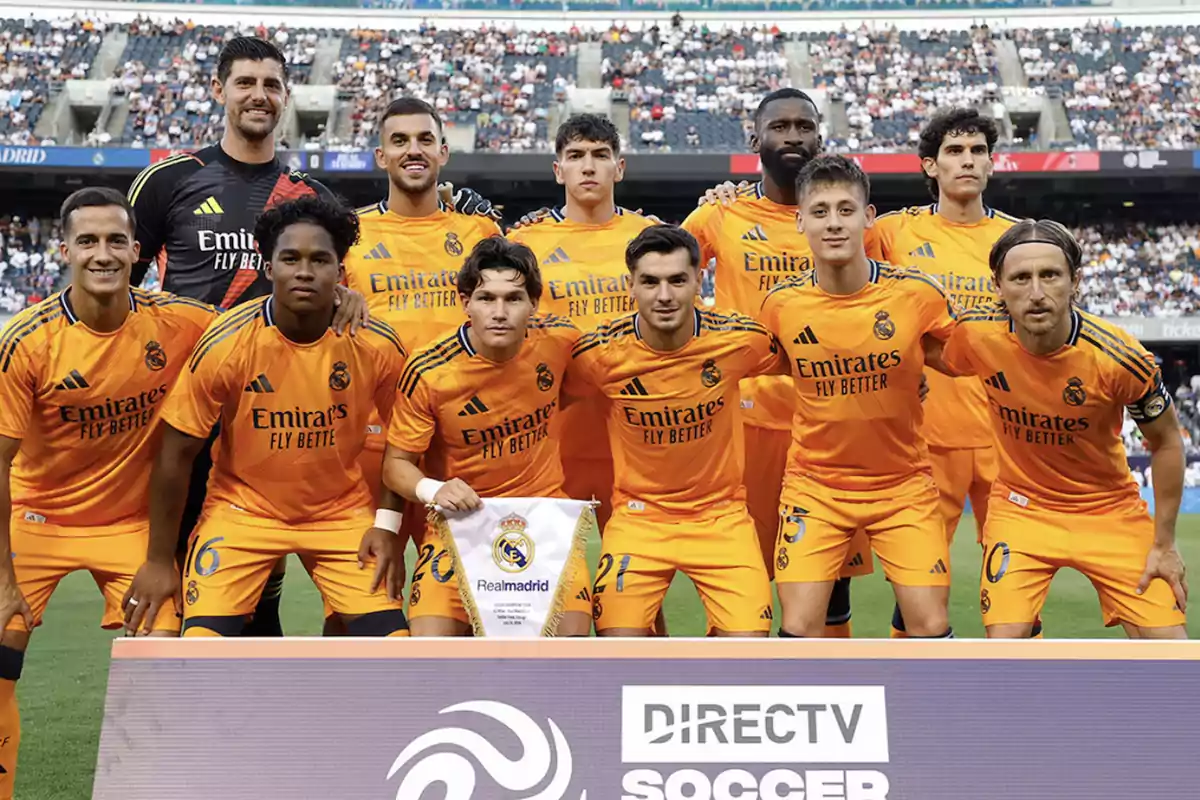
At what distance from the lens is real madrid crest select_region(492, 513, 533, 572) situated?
3.98 meters

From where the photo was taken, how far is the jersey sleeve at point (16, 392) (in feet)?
13.7

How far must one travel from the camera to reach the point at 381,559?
4.19 meters

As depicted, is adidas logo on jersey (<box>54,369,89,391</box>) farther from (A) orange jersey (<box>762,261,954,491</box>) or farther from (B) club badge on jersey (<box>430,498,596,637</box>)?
(A) orange jersey (<box>762,261,954,491</box>)

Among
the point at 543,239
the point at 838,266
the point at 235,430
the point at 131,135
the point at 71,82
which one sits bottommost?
the point at 235,430

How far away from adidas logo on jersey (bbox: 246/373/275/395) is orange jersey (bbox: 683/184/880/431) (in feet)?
7.35

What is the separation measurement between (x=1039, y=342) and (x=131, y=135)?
30.6 meters

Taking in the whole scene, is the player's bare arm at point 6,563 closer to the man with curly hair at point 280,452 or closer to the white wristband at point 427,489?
the man with curly hair at point 280,452

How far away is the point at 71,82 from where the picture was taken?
31062 mm

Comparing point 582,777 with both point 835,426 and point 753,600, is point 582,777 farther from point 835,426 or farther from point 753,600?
point 835,426

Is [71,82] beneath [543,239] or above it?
above

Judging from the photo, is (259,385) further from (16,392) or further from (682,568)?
(682,568)

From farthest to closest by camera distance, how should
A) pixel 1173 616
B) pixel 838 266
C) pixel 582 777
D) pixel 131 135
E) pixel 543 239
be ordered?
1. pixel 131 135
2. pixel 543 239
3. pixel 838 266
4. pixel 1173 616
5. pixel 582 777

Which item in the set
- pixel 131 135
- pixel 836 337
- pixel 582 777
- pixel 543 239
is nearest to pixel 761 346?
pixel 836 337

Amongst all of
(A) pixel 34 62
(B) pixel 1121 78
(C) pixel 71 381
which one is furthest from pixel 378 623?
(B) pixel 1121 78
